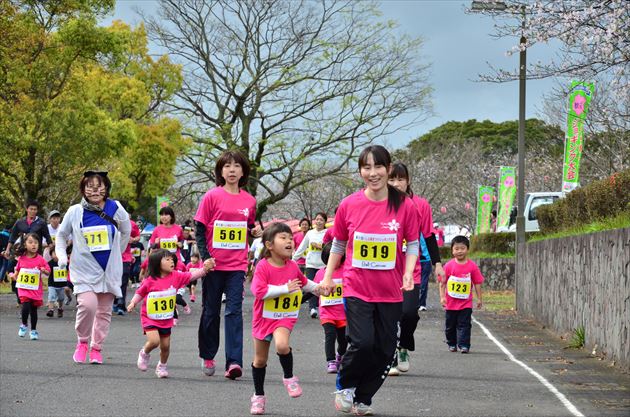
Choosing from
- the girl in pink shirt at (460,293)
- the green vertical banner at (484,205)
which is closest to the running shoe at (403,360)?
the girl in pink shirt at (460,293)

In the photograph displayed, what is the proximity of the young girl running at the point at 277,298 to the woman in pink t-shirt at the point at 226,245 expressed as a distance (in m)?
1.52

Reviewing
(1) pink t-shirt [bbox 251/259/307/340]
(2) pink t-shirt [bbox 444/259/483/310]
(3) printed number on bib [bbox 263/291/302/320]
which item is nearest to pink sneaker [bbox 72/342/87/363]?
(1) pink t-shirt [bbox 251/259/307/340]

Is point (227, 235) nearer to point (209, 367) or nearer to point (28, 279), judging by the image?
point (209, 367)

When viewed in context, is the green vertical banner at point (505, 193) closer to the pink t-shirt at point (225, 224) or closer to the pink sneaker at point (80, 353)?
the pink sneaker at point (80, 353)

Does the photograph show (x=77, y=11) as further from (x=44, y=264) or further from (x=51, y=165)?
(x=44, y=264)

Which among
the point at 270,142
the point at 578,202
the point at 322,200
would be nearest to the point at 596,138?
the point at 270,142

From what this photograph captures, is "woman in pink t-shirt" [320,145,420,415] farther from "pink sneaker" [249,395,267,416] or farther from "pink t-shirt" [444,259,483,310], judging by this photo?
"pink t-shirt" [444,259,483,310]

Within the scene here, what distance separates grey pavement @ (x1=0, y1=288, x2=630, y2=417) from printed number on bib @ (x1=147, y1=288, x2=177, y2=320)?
545 millimetres

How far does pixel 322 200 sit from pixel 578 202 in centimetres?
5392

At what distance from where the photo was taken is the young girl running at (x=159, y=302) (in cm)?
1016

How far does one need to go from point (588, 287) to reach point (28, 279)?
278 inches

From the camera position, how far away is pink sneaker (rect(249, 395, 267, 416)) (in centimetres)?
780

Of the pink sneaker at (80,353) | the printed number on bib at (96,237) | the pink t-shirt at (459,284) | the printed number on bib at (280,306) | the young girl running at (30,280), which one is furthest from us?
the young girl running at (30,280)

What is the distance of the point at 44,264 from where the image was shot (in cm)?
1482
